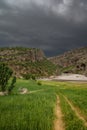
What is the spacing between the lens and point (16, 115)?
86.5 ft

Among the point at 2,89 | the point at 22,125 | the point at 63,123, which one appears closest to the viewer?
the point at 22,125

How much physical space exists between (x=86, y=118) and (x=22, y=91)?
38656 mm

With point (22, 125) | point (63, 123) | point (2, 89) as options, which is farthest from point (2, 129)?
point (2, 89)

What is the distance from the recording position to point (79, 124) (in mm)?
23266

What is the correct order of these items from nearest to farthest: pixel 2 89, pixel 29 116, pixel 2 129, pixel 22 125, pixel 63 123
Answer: pixel 2 129 < pixel 22 125 < pixel 63 123 < pixel 29 116 < pixel 2 89

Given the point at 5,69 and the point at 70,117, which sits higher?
the point at 5,69

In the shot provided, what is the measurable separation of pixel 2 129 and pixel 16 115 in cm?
579

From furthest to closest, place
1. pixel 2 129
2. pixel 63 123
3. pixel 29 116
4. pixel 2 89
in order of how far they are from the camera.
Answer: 1. pixel 2 89
2. pixel 29 116
3. pixel 63 123
4. pixel 2 129

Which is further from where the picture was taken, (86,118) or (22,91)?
(22,91)

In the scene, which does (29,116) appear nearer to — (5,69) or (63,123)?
(63,123)

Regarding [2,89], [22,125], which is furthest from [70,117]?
[2,89]

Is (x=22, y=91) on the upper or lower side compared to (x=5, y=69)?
lower

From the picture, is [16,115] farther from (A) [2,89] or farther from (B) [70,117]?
(A) [2,89]

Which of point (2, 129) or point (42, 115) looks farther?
point (42, 115)
